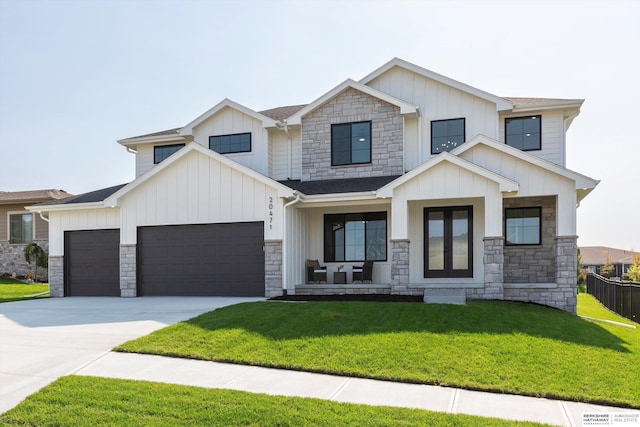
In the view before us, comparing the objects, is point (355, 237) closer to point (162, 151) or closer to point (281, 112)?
point (281, 112)

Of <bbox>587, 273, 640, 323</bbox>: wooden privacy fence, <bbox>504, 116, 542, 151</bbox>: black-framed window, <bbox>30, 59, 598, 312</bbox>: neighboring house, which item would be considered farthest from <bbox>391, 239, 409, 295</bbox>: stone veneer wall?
<bbox>587, 273, 640, 323</bbox>: wooden privacy fence

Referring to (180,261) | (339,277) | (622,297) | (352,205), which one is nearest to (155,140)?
(180,261)

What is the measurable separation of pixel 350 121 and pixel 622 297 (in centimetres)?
1148

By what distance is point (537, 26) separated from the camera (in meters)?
11.3

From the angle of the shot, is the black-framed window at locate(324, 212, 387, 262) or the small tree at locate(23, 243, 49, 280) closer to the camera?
the black-framed window at locate(324, 212, 387, 262)

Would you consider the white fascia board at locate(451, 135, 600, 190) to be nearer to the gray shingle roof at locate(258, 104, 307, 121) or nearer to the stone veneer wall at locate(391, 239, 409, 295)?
the stone veneer wall at locate(391, 239, 409, 295)

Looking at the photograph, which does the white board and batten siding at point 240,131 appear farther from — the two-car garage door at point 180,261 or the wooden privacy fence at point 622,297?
the wooden privacy fence at point 622,297

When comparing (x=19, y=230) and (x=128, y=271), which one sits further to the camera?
(x=19, y=230)

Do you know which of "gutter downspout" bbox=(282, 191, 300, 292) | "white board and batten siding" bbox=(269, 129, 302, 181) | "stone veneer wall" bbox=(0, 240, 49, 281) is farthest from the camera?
"stone veneer wall" bbox=(0, 240, 49, 281)

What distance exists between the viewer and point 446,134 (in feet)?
51.1

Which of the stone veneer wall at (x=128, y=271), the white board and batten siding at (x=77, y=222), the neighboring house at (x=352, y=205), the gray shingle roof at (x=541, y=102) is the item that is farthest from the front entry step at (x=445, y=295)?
the white board and batten siding at (x=77, y=222)

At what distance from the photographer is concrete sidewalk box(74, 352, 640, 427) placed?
5.25m

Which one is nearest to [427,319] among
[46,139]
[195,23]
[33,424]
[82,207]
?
[33,424]

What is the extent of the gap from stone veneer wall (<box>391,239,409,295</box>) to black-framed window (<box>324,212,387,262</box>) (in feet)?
7.66
